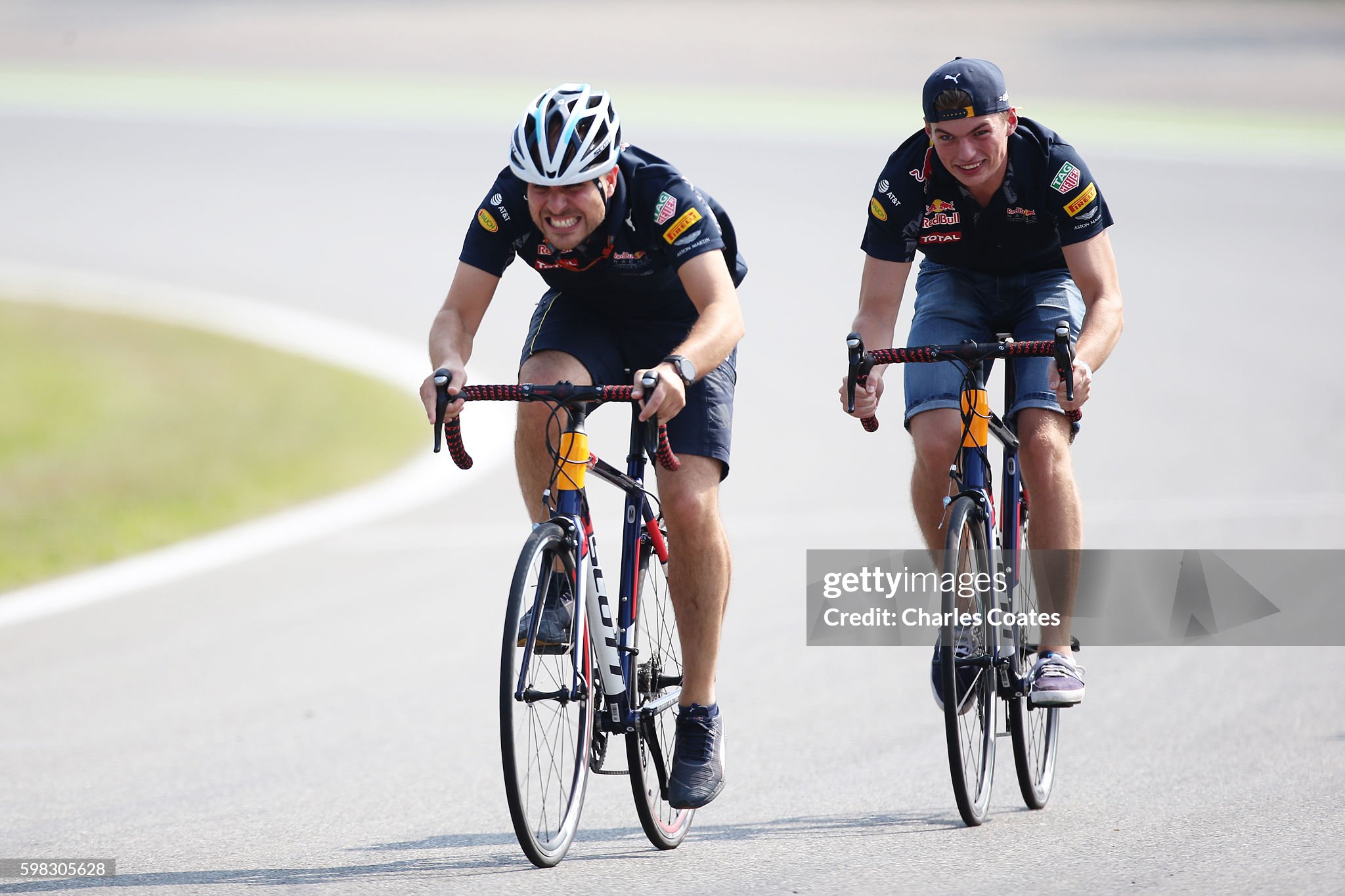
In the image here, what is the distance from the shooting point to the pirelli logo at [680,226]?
15.8 feet

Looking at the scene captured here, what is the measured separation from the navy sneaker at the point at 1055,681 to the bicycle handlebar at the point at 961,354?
761 mm

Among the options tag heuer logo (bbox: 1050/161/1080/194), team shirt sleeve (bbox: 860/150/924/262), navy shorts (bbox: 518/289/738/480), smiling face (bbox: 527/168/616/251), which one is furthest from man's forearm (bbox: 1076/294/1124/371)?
smiling face (bbox: 527/168/616/251)

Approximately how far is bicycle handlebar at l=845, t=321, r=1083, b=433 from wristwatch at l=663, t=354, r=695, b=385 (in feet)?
1.69

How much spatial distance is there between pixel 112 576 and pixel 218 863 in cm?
493

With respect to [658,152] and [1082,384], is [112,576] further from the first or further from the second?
[658,152]

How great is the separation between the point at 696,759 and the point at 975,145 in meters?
2.00

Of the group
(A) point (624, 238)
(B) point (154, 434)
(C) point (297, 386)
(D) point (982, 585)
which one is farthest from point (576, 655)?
(C) point (297, 386)

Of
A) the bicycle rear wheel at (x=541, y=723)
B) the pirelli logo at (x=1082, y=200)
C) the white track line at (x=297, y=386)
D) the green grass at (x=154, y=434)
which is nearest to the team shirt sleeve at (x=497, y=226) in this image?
the bicycle rear wheel at (x=541, y=723)

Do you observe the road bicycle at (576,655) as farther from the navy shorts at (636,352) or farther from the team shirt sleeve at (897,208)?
the team shirt sleeve at (897,208)

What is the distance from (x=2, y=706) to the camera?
704cm

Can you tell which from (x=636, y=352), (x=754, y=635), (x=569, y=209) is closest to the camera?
(x=569, y=209)

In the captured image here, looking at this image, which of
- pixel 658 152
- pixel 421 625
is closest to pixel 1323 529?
pixel 421 625

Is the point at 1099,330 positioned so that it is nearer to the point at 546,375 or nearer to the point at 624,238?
the point at 624,238

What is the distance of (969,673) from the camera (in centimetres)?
518
